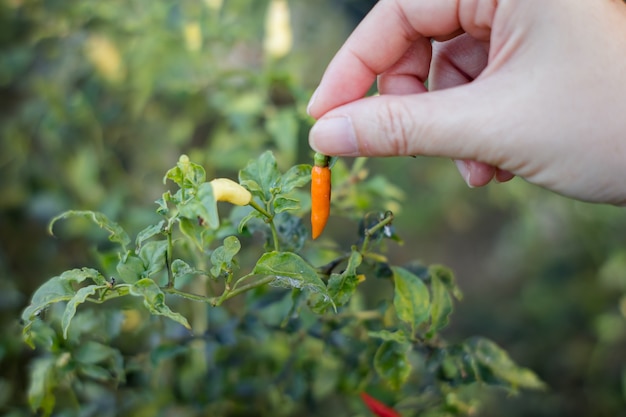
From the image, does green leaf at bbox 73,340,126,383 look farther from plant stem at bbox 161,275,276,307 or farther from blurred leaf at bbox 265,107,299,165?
blurred leaf at bbox 265,107,299,165

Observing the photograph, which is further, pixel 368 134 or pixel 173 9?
pixel 173 9

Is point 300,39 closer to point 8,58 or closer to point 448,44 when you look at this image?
point 8,58

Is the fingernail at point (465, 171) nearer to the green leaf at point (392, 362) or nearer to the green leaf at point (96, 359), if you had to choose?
the green leaf at point (392, 362)

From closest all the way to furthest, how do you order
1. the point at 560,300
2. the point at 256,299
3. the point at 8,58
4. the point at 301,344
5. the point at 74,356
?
the point at 74,356
the point at 256,299
the point at 301,344
the point at 8,58
the point at 560,300

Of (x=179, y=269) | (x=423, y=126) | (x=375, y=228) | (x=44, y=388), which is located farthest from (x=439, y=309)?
(x=44, y=388)

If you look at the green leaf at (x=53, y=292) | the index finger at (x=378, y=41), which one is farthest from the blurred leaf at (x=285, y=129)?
the green leaf at (x=53, y=292)

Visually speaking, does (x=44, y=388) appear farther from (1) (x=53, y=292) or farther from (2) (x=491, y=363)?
(2) (x=491, y=363)

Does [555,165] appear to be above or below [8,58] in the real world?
below

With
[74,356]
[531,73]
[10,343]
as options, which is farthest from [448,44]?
[10,343]
